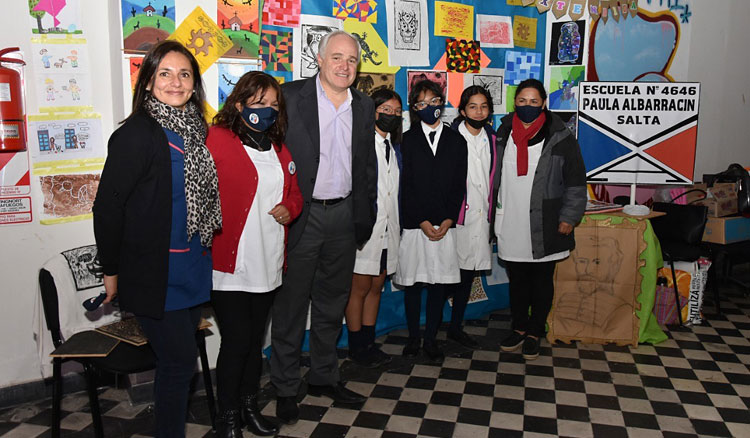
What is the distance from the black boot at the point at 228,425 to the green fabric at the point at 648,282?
2.44 metres

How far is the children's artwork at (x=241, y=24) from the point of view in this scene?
3047 mm

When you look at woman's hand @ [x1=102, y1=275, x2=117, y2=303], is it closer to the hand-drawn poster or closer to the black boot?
the black boot

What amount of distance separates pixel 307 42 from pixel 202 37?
644 mm

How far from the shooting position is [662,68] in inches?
193

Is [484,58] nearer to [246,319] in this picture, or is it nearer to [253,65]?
[253,65]

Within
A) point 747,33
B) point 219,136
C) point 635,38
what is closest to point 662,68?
point 635,38

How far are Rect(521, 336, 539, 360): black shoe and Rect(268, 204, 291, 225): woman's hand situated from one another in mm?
1872

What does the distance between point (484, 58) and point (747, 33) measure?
3050 millimetres

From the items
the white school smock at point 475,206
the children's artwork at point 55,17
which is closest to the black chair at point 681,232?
the white school smock at point 475,206

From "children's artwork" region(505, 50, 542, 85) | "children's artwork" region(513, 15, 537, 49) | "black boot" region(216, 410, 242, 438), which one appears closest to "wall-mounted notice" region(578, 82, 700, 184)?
"children's artwork" region(505, 50, 542, 85)

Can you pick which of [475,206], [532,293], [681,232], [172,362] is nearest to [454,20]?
[475,206]

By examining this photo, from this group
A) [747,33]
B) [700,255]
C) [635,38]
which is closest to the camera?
[700,255]

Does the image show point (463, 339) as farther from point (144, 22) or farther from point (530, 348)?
point (144, 22)

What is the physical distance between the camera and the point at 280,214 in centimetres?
249
